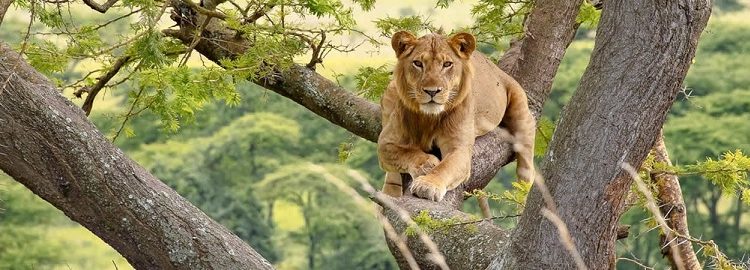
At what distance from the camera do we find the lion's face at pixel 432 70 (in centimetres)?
584

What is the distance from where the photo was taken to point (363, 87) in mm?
8000

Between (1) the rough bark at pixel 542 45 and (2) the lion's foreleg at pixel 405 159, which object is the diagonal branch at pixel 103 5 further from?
(1) the rough bark at pixel 542 45

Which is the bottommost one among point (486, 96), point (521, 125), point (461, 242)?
point (461, 242)

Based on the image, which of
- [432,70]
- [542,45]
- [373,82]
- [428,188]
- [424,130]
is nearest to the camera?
[428,188]

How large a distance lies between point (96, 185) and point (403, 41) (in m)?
2.08

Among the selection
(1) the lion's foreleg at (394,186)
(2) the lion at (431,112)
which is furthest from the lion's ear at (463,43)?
(1) the lion's foreleg at (394,186)

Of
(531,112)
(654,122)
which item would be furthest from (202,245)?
(531,112)

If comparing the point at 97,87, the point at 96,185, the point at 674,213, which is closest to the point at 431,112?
the point at 96,185

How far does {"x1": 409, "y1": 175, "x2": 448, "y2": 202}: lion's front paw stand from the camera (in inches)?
212

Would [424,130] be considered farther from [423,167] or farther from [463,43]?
[463,43]

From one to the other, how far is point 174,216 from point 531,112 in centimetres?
353

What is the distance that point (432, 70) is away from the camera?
582 centimetres

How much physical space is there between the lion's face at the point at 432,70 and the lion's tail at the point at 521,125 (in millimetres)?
954

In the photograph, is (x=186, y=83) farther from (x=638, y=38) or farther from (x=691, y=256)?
(x=638, y=38)
